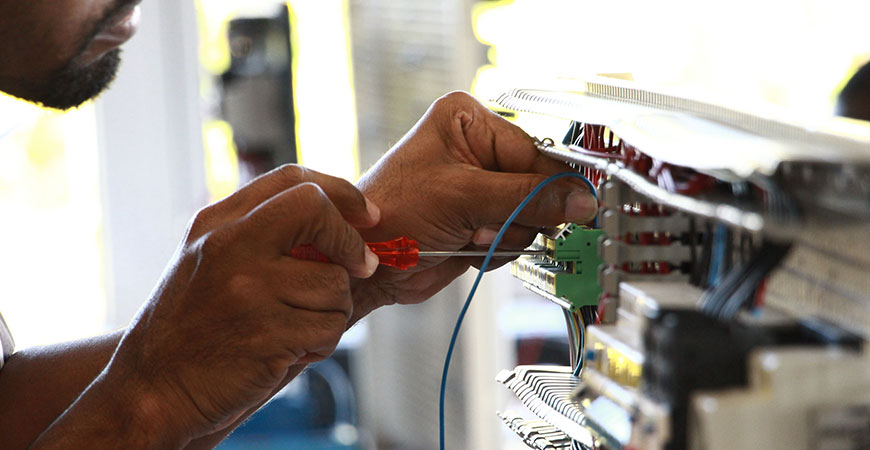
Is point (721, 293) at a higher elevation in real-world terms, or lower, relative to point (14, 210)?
higher

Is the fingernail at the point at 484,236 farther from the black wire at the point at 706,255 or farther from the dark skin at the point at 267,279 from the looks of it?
the black wire at the point at 706,255

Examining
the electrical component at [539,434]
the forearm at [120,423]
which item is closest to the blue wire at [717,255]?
the electrical component at [539,434]

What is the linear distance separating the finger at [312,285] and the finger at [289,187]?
86mm

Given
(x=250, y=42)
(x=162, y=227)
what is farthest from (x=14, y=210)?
(x=250, y=42)

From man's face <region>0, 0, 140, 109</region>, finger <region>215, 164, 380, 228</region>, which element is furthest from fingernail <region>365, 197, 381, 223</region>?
man's face <region>0, 0, 140, 109</region>

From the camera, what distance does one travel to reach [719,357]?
0.48 meters

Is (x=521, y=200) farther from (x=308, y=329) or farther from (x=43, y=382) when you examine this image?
(x=43, y=382)

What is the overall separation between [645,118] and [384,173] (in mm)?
467

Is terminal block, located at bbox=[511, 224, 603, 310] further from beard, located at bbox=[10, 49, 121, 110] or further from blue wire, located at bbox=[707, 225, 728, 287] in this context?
beard, located at bbox=[10, 49, 121, 110]

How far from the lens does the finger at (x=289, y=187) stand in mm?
897

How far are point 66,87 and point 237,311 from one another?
641 millimetres

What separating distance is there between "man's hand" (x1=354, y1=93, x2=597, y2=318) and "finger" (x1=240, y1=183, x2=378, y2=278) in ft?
0.59

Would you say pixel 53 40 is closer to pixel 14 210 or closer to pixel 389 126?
pixel 389 126

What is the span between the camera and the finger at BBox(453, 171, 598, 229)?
2.87 feet
